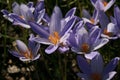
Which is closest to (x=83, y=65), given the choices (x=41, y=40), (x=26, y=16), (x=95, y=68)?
(x=95, y=68)

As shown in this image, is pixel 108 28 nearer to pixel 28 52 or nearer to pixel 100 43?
pixel 100 43

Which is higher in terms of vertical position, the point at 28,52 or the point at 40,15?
the point at 40,15

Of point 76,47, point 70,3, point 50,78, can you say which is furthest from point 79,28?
point 70,3

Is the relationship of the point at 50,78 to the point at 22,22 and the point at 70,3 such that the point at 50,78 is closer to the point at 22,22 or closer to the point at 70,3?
the point at 22,22

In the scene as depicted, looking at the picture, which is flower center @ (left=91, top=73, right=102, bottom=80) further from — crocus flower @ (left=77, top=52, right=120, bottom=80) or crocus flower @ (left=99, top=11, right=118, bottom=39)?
crocus flower @ (left=99, top=11, right=118, bottom=39)

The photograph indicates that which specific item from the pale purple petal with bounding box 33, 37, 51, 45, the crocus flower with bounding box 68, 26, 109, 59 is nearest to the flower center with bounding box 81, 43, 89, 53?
the crocus flower with bounding box 68, 26, 109, 59

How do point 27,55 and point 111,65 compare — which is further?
point 27,55

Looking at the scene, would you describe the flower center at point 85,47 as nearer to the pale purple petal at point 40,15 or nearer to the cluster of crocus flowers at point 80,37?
the cluster of crocus flowers at point 80,37
